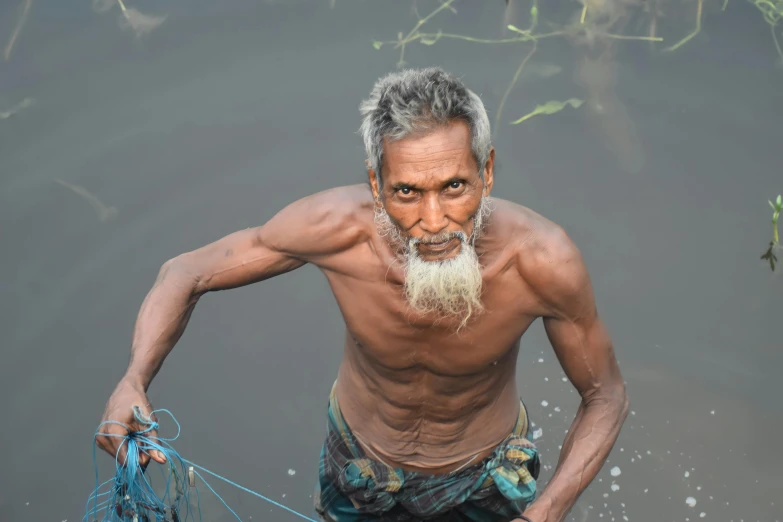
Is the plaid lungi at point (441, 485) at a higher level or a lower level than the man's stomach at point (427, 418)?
lower

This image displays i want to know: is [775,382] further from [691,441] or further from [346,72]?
[346,72]

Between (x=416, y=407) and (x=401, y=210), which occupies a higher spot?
(x=401, y=210)

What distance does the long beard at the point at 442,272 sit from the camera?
2025mm

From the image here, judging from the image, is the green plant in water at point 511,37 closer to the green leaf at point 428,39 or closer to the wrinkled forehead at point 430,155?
the green leaf at point 428,39

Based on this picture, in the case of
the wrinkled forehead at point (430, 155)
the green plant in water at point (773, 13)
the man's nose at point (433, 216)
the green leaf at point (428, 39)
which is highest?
the wrinkled forehead at point (430, 155)

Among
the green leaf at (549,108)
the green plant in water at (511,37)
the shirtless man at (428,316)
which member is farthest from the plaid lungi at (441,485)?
the green plant in water at (511,37)

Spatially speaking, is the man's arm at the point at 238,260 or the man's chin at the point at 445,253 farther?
the man's arm at the point at 238,260

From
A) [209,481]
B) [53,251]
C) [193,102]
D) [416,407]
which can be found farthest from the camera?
[193,102]

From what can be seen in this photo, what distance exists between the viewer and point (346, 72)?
13.7 ft

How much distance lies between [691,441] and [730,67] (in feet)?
4.76

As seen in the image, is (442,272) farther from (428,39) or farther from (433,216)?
(428,39)

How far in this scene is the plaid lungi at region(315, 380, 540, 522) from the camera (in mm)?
2471

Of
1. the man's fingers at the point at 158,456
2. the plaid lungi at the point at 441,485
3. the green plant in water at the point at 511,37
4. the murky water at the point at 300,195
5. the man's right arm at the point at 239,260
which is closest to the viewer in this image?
the man's fingers at the point at 158,456

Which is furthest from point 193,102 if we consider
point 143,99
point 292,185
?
point 292,185
